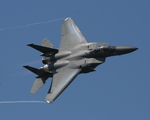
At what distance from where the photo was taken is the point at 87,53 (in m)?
49.1

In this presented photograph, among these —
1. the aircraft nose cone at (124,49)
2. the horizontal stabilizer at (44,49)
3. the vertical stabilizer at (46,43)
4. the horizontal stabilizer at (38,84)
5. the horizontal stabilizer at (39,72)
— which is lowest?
the horizontal stabilizer at (38,84)

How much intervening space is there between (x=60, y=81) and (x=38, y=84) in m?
2.69

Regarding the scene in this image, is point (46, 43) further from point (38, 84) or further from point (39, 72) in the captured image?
point (38, 84)

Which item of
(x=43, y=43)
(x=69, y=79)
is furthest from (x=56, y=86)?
(x=43, y=43)

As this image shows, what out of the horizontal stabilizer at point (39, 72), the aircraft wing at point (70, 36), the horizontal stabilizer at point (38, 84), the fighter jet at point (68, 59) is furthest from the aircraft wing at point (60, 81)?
the aircraft wing at point (70, 36)

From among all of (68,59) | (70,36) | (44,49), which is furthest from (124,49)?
(44,49)

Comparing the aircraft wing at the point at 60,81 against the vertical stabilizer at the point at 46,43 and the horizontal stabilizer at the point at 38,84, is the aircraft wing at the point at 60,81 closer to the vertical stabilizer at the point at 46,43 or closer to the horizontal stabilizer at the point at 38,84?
the horizontal stabilizer at the point at 38,84

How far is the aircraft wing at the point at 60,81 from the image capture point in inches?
1886

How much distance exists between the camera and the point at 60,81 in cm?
4919

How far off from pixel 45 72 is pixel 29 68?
63.5 inches

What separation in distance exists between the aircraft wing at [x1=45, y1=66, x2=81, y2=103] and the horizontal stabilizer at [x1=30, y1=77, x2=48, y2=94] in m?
1.46

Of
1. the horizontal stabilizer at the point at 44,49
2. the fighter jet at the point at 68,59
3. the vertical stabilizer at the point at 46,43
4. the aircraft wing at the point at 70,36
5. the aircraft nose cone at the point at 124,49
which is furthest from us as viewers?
the vertical stabilizer at the point at 46,43

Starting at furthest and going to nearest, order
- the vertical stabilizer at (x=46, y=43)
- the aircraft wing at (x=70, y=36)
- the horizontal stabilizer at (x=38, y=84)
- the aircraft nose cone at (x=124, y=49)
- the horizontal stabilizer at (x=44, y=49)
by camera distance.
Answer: the vertical stabilizer at (x=46, y=43) < the aircraft wing at (x=70, y=36) < the horizontal stabilizer at (x=44, y=49) < the horizontal stabilizer at (x=38, y=84) < the aircraft nose cone at (x=124, y=49)

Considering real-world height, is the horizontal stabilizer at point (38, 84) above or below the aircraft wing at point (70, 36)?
below
